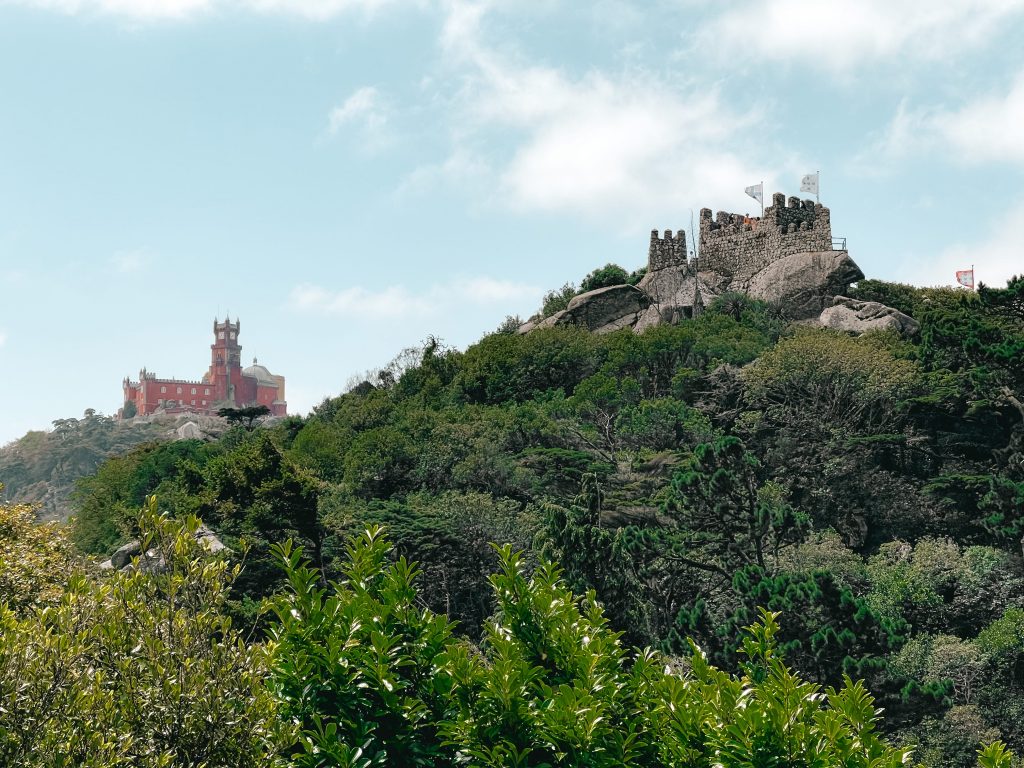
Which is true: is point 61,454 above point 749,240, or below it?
below

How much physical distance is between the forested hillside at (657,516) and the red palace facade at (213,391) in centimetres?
7199

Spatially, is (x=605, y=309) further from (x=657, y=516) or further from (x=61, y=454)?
(x=61, y=454)

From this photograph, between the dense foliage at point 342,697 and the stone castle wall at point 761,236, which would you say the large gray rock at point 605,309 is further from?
the dense foliage at point 342,697

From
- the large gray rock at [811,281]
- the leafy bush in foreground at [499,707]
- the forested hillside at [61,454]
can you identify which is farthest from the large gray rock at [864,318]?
the forested hillside at [61,454]

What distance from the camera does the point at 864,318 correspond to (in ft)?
181

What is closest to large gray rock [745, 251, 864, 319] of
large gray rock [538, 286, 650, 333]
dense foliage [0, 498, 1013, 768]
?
large gray rock [538, 286, 650, 333]

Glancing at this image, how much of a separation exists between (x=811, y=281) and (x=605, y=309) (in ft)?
32.7

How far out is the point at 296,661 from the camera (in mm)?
11641

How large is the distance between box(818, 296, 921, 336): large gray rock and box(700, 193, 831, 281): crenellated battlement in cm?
348

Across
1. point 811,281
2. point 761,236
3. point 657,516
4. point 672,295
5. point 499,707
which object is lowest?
point 499,707

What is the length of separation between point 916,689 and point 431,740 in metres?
15.2

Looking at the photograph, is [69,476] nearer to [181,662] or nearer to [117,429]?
[117,429]

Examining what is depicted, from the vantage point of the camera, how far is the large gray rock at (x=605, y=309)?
62.2 meters

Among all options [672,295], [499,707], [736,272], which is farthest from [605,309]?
[499,707]
